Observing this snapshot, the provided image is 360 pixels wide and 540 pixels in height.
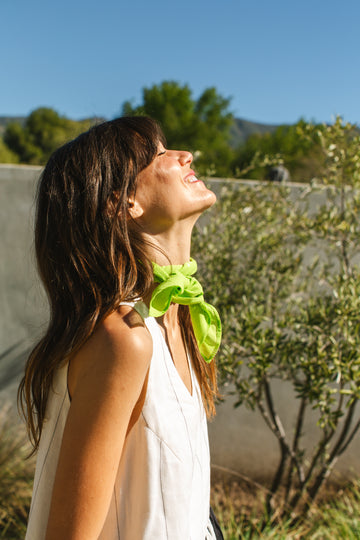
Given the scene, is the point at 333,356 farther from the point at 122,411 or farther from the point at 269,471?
the point at 269,471

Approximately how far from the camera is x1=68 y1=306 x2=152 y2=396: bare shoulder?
1022mm

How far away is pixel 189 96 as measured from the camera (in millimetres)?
37969

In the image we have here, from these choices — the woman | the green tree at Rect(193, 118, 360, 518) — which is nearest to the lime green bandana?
the woman

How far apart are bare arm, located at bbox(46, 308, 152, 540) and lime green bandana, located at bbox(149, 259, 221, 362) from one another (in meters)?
0.21

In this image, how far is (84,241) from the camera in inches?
48.8

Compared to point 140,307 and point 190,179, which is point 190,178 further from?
point 140,307

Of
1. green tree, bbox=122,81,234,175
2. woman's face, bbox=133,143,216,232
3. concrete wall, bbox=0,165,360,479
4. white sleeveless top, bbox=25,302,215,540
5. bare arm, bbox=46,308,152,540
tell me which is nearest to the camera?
bare arm, bbox=46,308,152,540

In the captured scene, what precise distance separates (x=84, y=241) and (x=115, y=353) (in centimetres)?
34

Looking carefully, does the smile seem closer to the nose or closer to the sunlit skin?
the nose

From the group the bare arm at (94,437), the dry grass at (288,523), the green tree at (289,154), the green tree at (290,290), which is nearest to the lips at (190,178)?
the bare arm at (94,437)

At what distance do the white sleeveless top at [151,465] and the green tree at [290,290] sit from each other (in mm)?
1214

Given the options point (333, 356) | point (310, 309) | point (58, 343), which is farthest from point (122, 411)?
point (310, 309)

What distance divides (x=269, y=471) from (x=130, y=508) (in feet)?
10.4

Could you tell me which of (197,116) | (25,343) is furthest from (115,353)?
(197,116)
